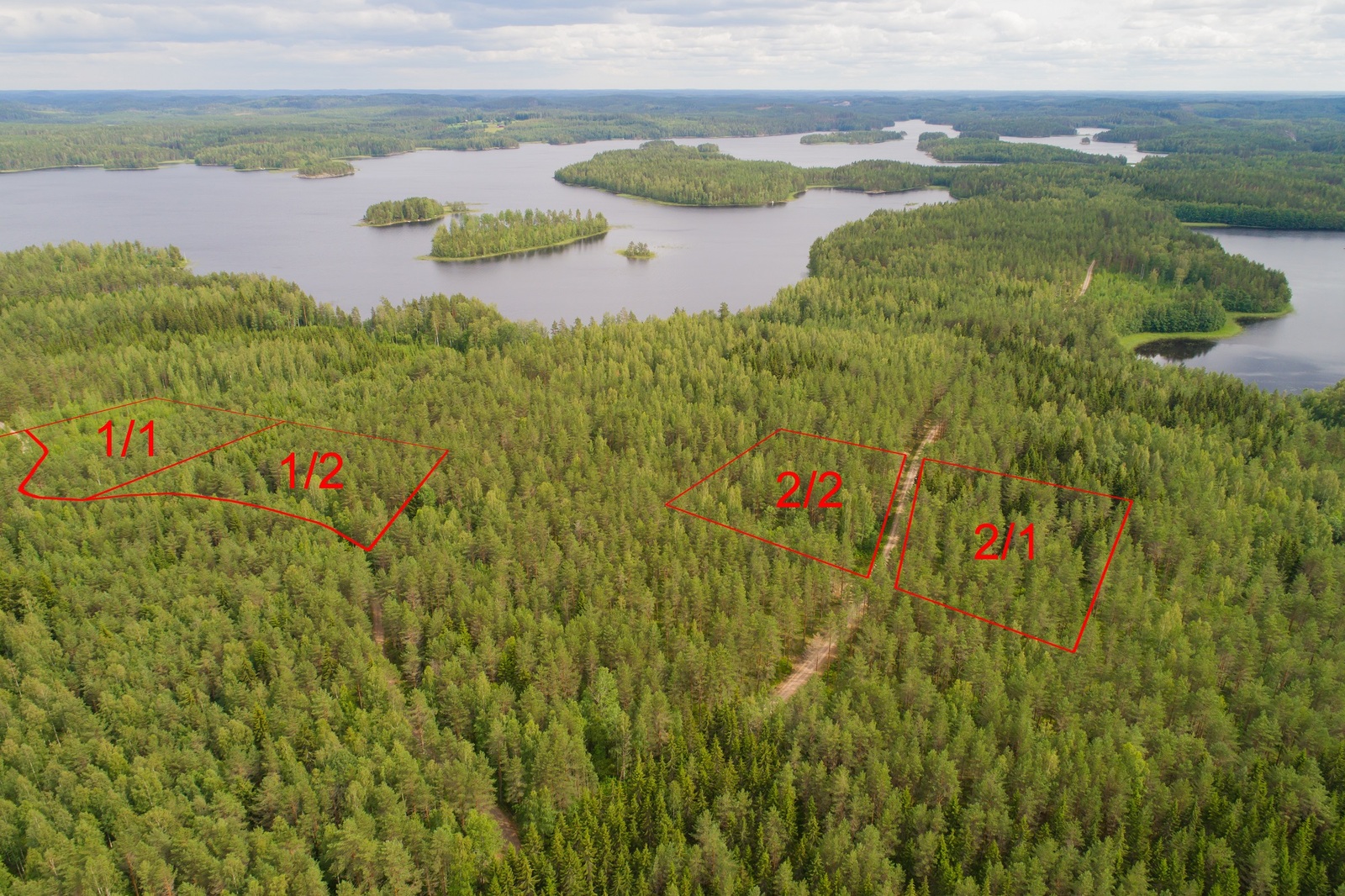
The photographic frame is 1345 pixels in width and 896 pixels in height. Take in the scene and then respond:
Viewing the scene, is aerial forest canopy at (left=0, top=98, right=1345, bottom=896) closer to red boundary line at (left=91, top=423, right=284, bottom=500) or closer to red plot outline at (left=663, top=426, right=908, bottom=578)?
red plot outline at (left=663, top=426, right=908, bottom=578)

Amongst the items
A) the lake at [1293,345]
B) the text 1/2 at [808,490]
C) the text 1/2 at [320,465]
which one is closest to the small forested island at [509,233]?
the text 1/2 at [320,465]

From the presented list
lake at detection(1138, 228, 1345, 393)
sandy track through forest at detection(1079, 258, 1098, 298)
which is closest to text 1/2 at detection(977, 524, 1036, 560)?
lake at detection(1138, 228, 1345, 393)

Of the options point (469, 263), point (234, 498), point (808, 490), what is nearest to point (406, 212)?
point (469, 263)

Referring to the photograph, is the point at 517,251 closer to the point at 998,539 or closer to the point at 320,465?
the point at 320,465

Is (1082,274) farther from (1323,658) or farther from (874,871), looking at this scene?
(874,871)

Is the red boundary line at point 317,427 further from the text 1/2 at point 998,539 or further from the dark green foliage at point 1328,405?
the dark green foliage at point 1328,405

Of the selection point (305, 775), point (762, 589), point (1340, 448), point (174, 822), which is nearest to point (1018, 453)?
point (1340, 448)
